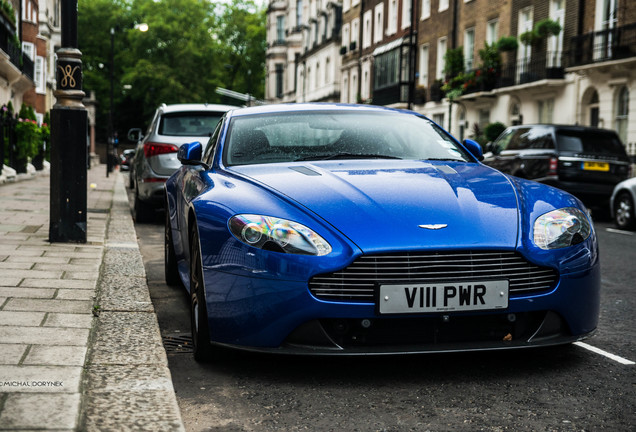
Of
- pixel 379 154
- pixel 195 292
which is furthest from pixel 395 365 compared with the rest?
pixel 379 154

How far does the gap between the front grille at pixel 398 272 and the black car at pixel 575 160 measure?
13.3 m

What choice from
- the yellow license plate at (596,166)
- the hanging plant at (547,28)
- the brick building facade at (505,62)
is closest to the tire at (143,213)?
the yellow license plate at (596,166)

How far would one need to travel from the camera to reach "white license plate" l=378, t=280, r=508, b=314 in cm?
373

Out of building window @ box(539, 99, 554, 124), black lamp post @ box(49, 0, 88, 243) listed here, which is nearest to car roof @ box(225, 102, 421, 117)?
black lamp post @ box(49, 0, 88, 243)

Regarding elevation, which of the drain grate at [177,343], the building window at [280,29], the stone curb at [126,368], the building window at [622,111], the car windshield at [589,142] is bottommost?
the drain grate at [177,343]

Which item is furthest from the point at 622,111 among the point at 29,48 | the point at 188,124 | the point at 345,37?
the point at 345,37

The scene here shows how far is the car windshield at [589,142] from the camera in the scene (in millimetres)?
17016

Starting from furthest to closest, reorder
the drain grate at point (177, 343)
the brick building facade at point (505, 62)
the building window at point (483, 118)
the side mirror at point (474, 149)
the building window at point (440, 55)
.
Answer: the building window at point (440, 55), the building window at point (483, 118), the brick building facade at point (505, 62), the side mirror at point (474, 149), the drain grate at point (177, 343)

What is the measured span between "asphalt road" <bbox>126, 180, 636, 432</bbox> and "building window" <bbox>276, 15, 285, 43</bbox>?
254 ft

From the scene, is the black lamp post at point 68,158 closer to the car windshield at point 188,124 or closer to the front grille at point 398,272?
the car windshield at point 188,124

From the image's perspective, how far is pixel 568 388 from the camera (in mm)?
3908

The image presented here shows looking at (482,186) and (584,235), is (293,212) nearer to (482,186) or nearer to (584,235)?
(482,186)

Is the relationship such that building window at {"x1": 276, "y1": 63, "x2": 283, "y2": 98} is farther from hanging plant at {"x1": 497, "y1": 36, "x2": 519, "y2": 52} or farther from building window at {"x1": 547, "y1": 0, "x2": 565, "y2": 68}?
building window at {"x1": 547, "y1": 0, "x2": 565, "y2": 68}

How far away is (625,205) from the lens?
48.3 feet
